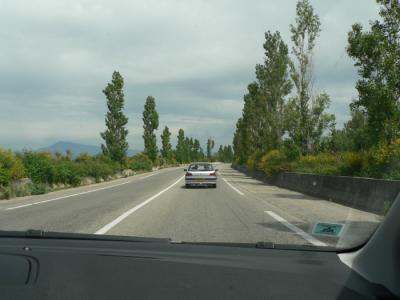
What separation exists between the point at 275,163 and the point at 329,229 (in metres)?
33.2

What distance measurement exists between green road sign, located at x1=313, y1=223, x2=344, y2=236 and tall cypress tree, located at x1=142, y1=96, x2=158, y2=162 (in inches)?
3804

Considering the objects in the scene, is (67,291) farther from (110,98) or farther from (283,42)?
(110,98)

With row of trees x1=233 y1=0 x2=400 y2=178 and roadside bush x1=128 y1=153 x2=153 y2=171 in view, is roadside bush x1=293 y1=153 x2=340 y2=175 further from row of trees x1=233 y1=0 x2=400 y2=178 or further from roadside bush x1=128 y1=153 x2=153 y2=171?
roadside bush x1=128 y1=153 x2=153 y2=171

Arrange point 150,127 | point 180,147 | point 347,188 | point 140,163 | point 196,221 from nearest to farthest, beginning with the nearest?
point 196,221 → point 347,188 → point 140,163 → point 150,127 → point 180,147

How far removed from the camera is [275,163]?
118 ft

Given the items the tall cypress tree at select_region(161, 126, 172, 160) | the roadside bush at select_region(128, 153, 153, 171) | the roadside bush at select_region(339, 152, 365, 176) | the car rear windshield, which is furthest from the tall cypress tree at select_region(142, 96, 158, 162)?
the roadside bush at select_region(339, 152, 365, 176)

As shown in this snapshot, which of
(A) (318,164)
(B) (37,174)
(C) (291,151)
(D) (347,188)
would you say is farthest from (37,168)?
(D) (347,188)

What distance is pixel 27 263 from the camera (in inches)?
108

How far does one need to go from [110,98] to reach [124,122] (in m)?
3.34

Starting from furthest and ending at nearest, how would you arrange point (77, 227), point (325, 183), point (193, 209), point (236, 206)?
point (325, 183)
point (236, 206)
point (193, 209)
point (77, 227)

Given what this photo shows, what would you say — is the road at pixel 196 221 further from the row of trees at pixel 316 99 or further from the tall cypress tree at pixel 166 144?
the tall cypress tree at pixel 166 144

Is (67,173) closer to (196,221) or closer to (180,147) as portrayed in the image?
(196,221)

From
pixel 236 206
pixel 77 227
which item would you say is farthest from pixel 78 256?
pixel 236 206

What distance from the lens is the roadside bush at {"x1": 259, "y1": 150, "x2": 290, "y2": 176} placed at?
34.4 meters
